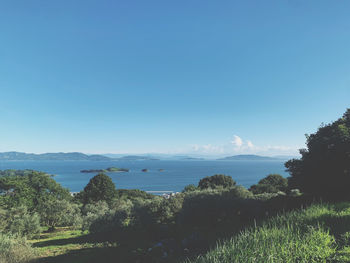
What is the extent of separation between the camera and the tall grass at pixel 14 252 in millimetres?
8734

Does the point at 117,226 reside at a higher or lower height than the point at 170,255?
lower

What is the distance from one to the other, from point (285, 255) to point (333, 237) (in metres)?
1.48

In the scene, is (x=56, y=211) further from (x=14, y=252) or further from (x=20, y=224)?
(x=14, y=252)

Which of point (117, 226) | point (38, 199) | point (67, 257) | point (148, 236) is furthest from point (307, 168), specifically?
point (38, 199)

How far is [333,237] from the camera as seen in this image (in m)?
4.04

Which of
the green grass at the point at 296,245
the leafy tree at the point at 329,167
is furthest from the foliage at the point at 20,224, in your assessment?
the leafy tree at the point at 329,167

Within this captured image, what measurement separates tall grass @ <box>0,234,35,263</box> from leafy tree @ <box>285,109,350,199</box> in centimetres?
1631

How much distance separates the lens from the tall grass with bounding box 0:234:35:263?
8.73m

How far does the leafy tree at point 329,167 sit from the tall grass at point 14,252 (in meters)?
16.3

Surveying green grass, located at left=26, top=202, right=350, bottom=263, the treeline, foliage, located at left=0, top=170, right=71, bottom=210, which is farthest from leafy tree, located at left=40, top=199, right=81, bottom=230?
green grass, located at left=26, top=202, right=350, bottom=263

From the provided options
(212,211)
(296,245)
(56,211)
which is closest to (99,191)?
(56,211)

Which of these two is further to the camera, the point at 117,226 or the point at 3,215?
the point at 3,215

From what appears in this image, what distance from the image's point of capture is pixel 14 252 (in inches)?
354

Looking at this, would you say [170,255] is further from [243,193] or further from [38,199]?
[38,199]
